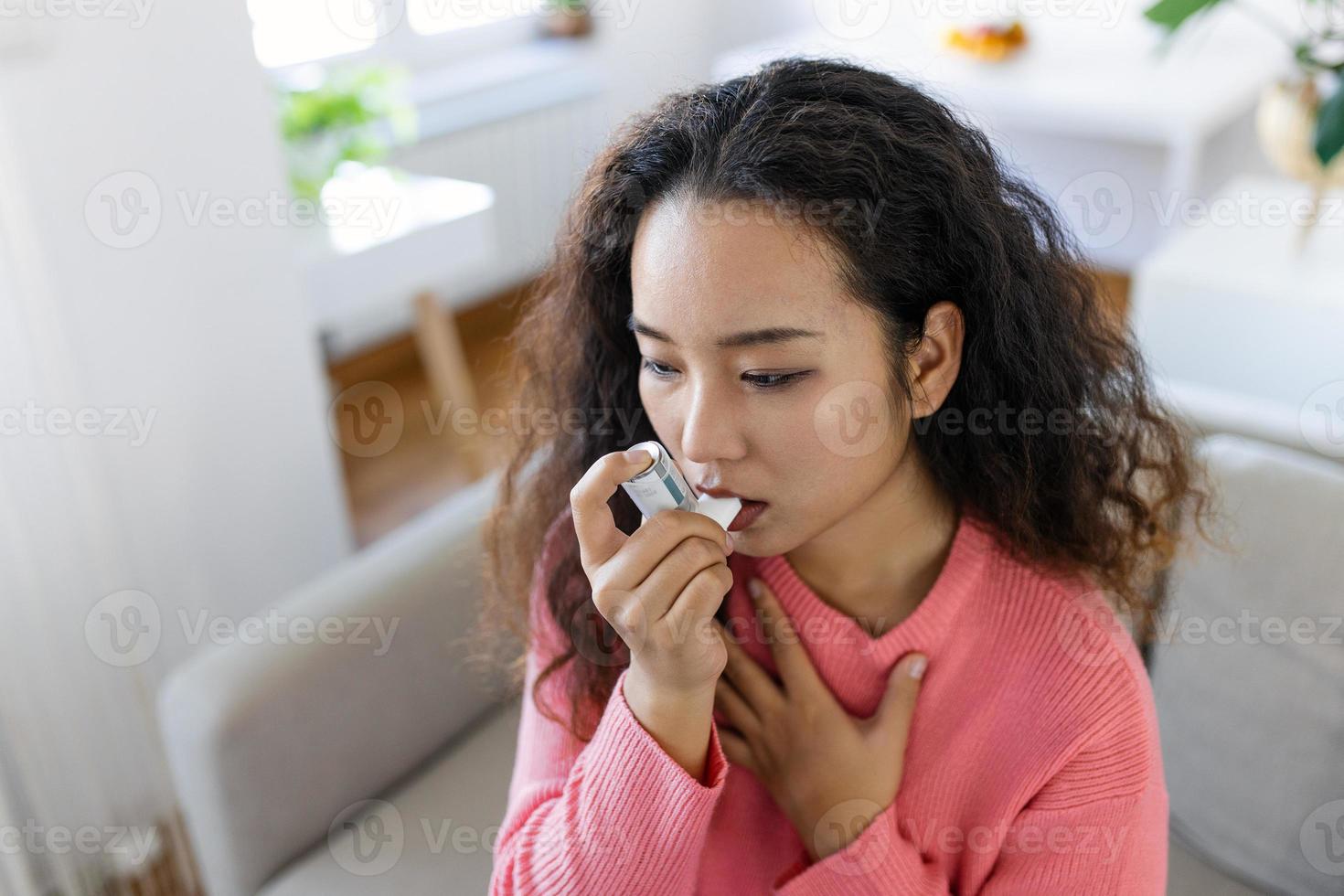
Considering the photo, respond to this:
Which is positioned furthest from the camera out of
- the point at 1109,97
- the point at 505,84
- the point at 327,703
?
the point at 505,84

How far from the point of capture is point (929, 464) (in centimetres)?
104

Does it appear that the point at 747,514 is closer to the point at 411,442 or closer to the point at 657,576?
the point at 657,576

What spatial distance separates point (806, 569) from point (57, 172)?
43.1 inches

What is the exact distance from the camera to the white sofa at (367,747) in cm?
126

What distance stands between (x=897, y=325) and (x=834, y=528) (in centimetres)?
22

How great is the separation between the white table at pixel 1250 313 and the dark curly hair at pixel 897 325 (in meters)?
0.85

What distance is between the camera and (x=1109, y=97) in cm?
292

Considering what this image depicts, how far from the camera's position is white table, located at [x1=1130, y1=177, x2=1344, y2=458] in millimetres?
1946

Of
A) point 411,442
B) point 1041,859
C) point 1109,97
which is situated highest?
point 1109,97

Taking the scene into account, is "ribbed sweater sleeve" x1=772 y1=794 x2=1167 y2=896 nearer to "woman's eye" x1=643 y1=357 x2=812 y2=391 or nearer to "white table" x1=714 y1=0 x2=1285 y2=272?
"woman's eye" x1=643 y1=357 x2=812 y2=391

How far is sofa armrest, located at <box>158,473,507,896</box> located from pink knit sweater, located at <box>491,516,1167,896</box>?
13.5 inches

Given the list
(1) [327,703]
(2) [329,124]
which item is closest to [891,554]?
(1) [327,703]

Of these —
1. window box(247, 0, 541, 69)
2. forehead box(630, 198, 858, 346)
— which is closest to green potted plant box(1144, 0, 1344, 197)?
forehead box(630, 198, 858, 346)

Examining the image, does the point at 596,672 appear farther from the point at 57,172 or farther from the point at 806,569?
the point at 57,172
